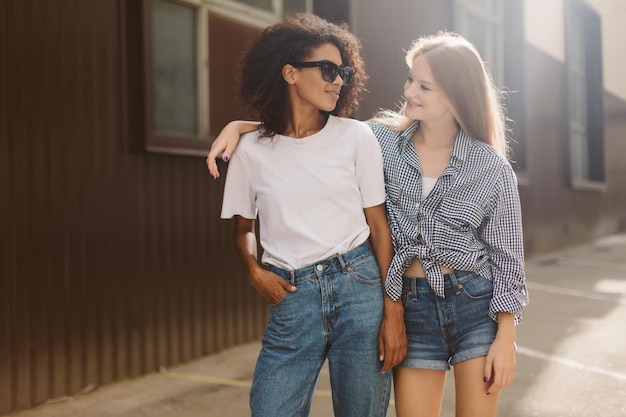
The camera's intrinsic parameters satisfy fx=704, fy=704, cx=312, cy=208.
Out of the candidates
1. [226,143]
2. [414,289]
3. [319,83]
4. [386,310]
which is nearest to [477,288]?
[414,289]

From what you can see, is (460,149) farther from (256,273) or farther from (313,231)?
(256,273)

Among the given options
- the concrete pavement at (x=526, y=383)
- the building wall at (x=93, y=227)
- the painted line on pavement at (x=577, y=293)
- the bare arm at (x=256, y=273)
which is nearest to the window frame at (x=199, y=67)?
the building wall at (x=93, y=227)

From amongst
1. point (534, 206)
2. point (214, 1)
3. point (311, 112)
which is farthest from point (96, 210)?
point (534, 206)

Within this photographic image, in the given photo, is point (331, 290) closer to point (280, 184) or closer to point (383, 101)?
point (280, 184)

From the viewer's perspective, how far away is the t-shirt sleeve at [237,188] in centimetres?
236

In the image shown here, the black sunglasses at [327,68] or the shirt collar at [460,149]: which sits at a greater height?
the black sunglasses at [327,68]

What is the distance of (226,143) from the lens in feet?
7.73

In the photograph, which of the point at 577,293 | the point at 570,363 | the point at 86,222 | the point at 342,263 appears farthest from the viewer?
the point at 577,293

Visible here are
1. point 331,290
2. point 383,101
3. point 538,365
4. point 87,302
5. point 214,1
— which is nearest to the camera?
point 331,290

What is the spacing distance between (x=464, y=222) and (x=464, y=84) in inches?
18.6

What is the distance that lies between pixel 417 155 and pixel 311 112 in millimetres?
407

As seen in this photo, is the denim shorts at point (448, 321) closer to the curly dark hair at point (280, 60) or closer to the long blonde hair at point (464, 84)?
the long blonde hair at point (464, 84)

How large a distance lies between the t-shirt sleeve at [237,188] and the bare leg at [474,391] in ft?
2.96

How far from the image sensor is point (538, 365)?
17.0 feet
